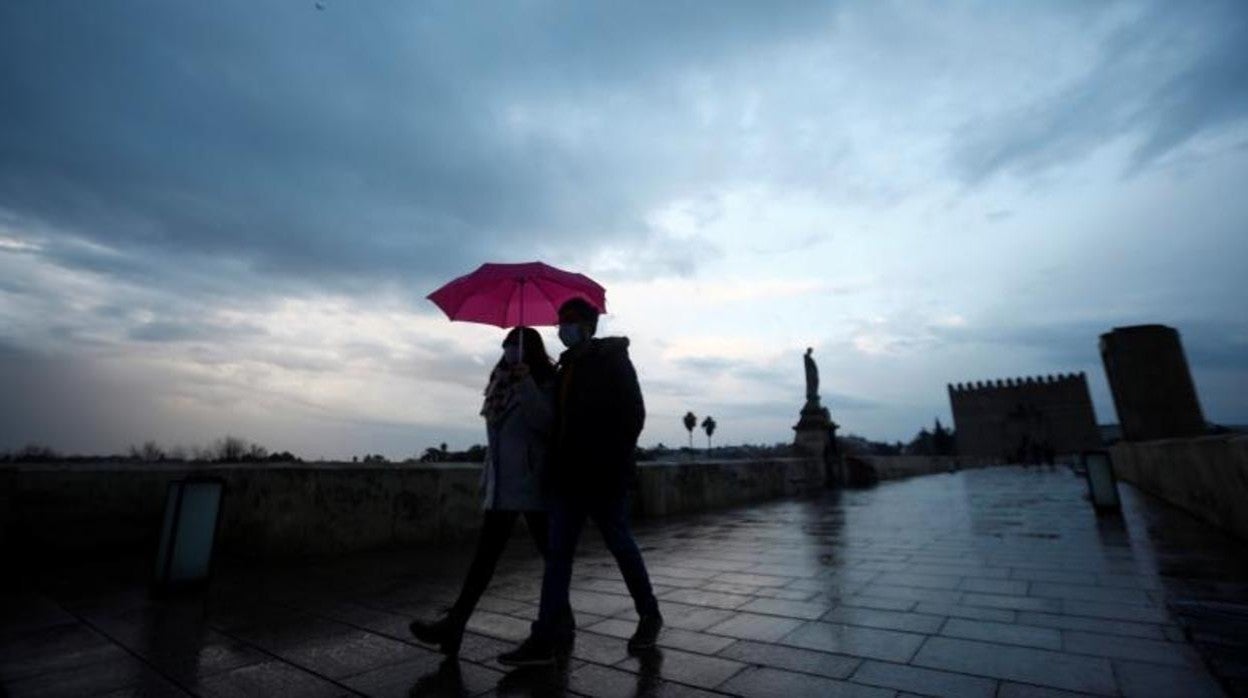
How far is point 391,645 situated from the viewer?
3.10 metres

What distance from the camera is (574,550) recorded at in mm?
3107

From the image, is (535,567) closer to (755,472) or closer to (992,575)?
(992,575)

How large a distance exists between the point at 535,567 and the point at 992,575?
3.86 m

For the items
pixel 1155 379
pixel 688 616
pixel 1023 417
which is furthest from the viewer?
pixel 1023 417

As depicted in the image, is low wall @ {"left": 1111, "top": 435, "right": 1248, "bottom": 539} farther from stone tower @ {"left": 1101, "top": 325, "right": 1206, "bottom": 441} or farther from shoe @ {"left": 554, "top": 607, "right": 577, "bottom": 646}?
shoe @ {"left": 554, "top": 607, "right": 577, "bottom": 646}

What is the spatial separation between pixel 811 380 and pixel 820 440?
83.6 inches

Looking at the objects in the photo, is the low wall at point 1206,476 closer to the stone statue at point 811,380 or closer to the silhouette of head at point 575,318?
the silhouette of head at point 575,318

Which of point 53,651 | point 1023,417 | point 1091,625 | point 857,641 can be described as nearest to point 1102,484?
point 1091,625

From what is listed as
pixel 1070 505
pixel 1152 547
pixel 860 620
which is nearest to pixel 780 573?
pixel 860 620

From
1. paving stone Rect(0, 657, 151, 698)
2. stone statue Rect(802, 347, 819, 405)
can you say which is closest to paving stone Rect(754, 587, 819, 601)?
paving stone Rect(0, 657, 151, 698)

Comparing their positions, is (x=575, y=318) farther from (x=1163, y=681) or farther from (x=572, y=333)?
(x=1163, y=681)

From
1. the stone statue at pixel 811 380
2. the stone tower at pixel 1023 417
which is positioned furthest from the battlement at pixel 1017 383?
the stone statue at pixel 811 380

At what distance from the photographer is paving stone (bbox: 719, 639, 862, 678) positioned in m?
2.60

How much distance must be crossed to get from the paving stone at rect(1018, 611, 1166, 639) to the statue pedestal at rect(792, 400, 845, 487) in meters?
14.5
